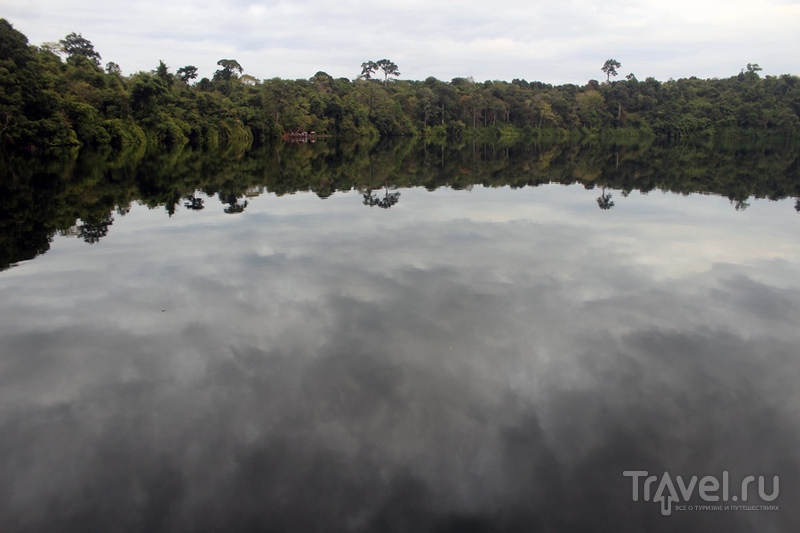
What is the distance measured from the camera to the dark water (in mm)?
4129

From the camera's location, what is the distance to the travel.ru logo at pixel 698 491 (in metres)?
4.16

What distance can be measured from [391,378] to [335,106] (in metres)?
81.9

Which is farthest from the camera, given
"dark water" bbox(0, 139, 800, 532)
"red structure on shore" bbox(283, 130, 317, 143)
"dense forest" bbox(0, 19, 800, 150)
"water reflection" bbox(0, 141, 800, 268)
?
"red structure on shore" bbox(283, 130, 317, 143)

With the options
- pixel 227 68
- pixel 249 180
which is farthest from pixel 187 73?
pixel 249 180

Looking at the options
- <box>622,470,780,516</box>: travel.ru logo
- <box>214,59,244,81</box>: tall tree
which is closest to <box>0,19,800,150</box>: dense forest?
<box>214,59,244,81</box>: tall tree

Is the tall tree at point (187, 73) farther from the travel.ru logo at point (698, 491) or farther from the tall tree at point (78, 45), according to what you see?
the travel.ru logo at point (698, 491)

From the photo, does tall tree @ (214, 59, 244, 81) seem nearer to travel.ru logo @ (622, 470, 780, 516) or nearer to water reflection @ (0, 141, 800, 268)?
water reflection @ (0, 141, 800, 268)

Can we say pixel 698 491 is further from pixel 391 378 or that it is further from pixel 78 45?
pixel 78 45

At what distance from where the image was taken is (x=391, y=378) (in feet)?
19.4

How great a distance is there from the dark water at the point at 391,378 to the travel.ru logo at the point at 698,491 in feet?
0.13

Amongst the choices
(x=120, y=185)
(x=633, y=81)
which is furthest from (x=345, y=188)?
(x=633, y=81)

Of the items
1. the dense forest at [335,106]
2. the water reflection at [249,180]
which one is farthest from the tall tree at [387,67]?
the water reflection at [249,180]

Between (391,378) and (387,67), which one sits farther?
(387,67)

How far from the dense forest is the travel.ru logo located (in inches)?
1658
